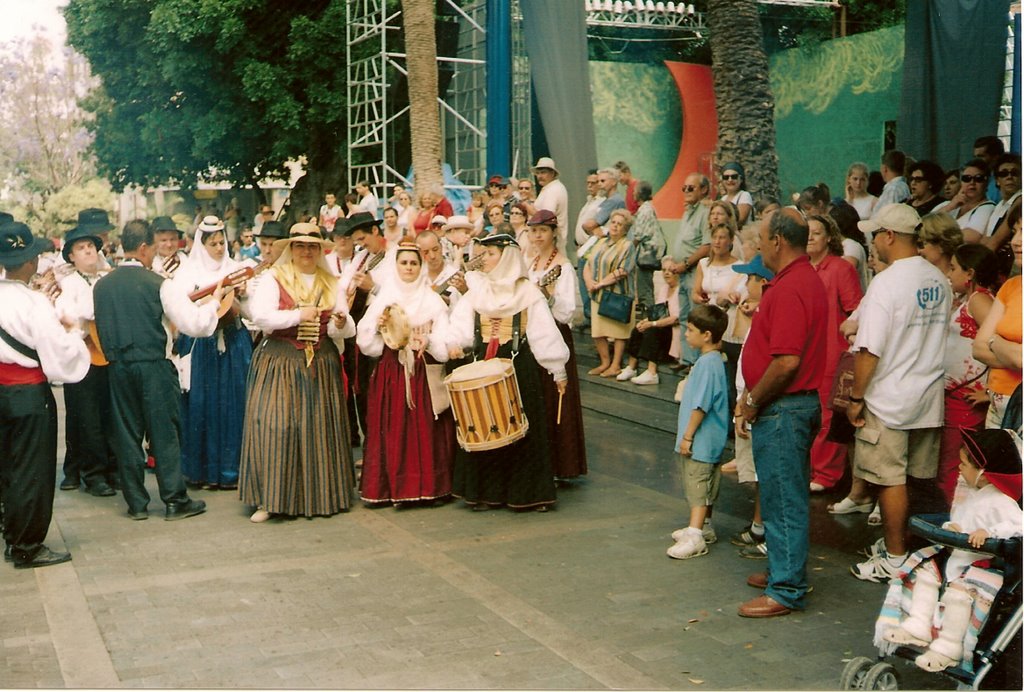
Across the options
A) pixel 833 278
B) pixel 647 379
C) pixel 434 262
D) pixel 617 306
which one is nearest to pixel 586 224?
pixel 617 306

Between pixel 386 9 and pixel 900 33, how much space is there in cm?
969

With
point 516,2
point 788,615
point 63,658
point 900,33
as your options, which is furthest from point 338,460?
point 900,33

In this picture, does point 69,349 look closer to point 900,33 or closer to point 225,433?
point 225,433

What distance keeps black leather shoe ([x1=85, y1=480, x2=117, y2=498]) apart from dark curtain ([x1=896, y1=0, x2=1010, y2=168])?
8.82 m

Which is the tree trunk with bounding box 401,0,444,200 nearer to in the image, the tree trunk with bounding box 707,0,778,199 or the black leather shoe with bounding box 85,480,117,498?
the tree trunk with bounding box 707,0,778,199

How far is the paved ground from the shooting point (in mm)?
4887

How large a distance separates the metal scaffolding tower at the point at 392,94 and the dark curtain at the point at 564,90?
21.5 ft

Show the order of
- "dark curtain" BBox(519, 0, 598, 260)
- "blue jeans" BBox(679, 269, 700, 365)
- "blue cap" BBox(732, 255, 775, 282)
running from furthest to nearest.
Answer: "dark curtain" BBox(519, 0, 598, 260) → "blue jeans" BBox(679, 269, 700, 365) → "blue cap" BBox(732, 255, 775, 282)

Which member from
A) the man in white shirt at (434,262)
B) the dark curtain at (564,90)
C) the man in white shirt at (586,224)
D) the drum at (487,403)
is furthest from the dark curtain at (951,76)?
the drum at (487,403)

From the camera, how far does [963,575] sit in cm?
426

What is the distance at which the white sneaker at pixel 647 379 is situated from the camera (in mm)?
11102

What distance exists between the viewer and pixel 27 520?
644 cm

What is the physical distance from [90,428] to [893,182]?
7250mm

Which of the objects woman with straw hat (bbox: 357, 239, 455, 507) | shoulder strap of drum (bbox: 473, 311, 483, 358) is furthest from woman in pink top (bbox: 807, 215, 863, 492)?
woman with straw hat (bbox: 357, 239, 455, 507)
